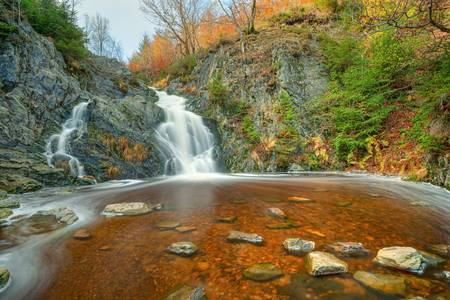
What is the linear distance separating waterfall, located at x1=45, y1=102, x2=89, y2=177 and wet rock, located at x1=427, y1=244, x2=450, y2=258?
8964 mm

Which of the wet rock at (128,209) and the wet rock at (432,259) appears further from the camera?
the wet rock at (128,209)

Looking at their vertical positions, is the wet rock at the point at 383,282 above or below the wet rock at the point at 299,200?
below

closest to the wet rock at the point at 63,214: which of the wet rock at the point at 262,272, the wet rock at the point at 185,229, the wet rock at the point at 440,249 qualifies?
the wet rock at the point at 185,229

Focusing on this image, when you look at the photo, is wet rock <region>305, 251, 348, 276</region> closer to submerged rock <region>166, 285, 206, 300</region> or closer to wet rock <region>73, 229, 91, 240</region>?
submerged rock <region>166, 285, 206, 300</region>

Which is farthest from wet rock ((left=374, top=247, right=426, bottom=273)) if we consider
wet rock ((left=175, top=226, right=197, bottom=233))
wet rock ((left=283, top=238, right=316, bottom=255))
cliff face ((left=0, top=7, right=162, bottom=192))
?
cliff face ((left=0, top=7, right=162, bottom=192))

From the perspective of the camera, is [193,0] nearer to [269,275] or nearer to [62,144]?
[62,144]

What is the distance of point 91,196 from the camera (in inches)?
248

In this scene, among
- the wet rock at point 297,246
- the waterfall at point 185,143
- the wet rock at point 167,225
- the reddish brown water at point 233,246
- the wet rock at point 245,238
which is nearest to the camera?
the reddish brown water at point 233,246

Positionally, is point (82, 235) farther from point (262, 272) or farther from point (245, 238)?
point (262, 272)

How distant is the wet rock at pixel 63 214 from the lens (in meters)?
4.11

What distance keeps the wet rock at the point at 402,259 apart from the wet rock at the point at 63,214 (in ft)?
14.1

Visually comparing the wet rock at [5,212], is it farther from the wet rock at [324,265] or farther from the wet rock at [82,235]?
the wet rock at [324,265]

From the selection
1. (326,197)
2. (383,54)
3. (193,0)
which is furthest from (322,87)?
(193,0)

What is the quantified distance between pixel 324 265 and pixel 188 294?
125 centimetres
